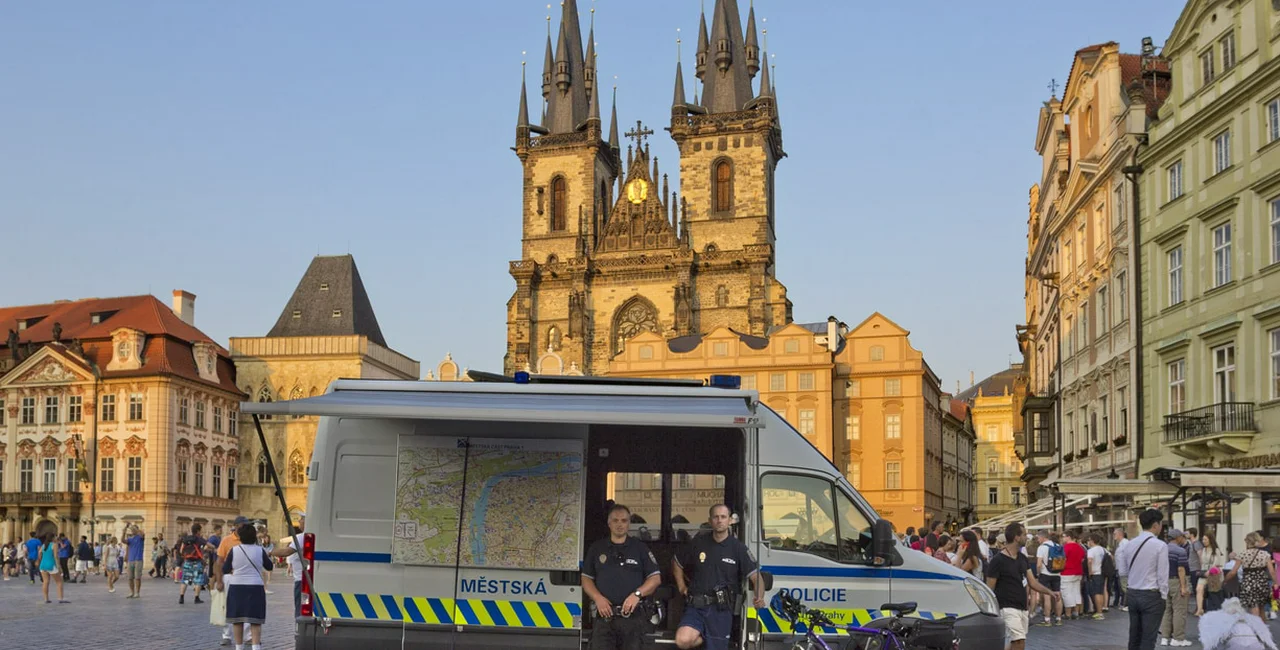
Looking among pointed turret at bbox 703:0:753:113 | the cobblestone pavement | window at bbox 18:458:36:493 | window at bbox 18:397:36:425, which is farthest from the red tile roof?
the cobblestone pavement

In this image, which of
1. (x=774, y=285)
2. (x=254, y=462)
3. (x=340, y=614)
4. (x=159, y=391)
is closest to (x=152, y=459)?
(x=159, y=391)

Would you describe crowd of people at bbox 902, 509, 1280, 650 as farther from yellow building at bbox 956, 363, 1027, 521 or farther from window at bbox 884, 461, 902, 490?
yellow building at bbox 956, 363, 1027, 521

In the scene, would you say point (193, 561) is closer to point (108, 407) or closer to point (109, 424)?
point (109, 424)

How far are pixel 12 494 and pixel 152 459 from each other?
7.22 m

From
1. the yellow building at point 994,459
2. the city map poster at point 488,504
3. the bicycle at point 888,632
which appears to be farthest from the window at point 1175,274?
the yellow building at point 994,459

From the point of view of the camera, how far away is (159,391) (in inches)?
2650

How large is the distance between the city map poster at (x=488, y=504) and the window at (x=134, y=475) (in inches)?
2383

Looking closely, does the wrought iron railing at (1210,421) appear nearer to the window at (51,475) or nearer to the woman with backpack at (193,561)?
the woman with backpack at (193,561)

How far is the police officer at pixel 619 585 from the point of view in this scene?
10250mm

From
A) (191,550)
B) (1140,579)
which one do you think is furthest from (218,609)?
(1140,579)

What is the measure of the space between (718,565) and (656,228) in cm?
7514

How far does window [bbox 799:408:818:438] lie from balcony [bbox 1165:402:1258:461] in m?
46.7

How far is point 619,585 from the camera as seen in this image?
10297 mm

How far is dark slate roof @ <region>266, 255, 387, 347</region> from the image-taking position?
79.4m
